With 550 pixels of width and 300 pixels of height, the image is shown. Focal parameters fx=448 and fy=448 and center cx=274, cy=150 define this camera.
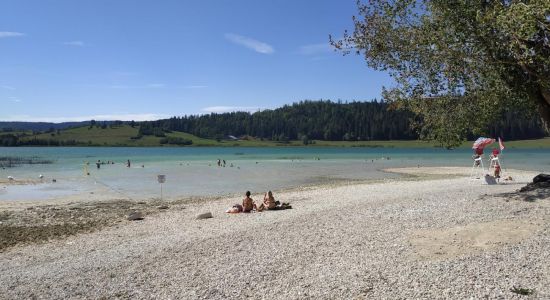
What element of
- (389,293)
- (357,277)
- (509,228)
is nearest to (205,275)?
(357,277)

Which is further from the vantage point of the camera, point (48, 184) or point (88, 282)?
point (48, 184)

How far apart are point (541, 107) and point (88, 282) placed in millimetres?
17680

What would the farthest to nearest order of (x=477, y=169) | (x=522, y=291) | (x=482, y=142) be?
(x=477, y=169)
(x=482, y=142)
(x=522, y=291)

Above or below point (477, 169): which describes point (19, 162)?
below

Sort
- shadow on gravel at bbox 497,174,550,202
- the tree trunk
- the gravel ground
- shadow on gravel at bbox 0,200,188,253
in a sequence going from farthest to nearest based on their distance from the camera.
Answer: shadow on gravel at bbox 0,200,188,253 → shadow on gravel at bbox 497,174,550,202 → the tree trunk → the gravel ground

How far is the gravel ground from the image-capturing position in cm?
998

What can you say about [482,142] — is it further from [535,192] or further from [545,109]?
[545,109]

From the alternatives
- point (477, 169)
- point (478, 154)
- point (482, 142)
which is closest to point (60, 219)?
point (482, 142)

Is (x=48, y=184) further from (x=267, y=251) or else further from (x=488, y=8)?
(x=488, y=8)

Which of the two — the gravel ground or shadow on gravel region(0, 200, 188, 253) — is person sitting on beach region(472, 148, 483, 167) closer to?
the gravel ground

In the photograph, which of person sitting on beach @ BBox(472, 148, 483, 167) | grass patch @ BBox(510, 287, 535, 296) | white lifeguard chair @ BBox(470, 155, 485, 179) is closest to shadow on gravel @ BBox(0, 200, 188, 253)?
grass patch @ BBox(510, 287, 535, 296)

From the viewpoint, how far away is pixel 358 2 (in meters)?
20.8

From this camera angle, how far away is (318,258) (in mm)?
12383

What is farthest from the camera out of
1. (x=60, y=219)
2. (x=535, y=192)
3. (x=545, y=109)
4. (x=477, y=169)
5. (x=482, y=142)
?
(x=477, y=169)
